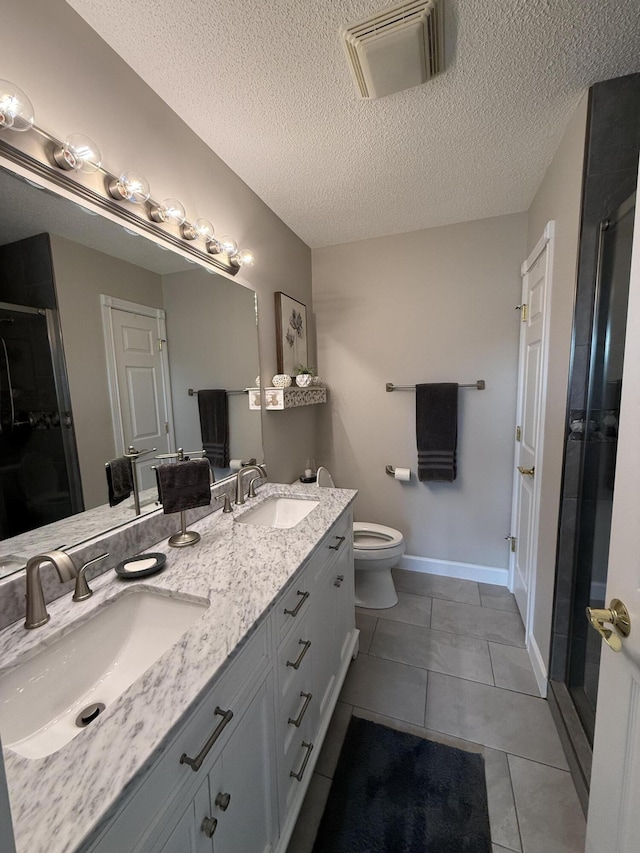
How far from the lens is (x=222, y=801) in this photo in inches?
28.9

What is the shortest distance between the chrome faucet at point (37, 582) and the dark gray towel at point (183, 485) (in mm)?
368

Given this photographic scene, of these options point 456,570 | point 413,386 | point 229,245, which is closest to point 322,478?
point 413,386

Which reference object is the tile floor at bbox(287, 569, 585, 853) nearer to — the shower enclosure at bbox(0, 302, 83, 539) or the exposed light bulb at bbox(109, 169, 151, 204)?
the shower enclosure at bbox(0, 302, 83, 539)

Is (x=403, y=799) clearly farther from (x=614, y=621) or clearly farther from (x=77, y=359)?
(x=77, y=359)

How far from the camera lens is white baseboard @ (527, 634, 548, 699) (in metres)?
1.60

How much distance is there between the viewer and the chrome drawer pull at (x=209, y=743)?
627 millimetres

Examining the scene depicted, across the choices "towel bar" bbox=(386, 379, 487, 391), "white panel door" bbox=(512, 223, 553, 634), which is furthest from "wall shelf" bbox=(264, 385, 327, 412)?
"white panel door" bbox=(512, 223, 553, 634)

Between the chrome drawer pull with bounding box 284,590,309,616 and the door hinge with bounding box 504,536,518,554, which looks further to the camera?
the door hinge with bounding box 504,536,518,554

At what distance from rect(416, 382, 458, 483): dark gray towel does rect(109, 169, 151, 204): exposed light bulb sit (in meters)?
1.82

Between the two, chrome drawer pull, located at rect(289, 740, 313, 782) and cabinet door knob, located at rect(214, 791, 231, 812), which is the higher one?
cabinet door knob, located at rect(214, 791, 231, 812)

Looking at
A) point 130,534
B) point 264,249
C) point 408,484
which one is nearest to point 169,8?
point 264,249

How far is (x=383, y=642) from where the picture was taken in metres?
1.96

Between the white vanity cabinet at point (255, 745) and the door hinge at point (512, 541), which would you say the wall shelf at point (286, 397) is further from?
the door hinge at point (512, 541)

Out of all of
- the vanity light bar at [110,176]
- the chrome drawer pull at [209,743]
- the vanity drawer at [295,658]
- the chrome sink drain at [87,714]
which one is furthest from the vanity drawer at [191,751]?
the vanity light bar at [110,176]
